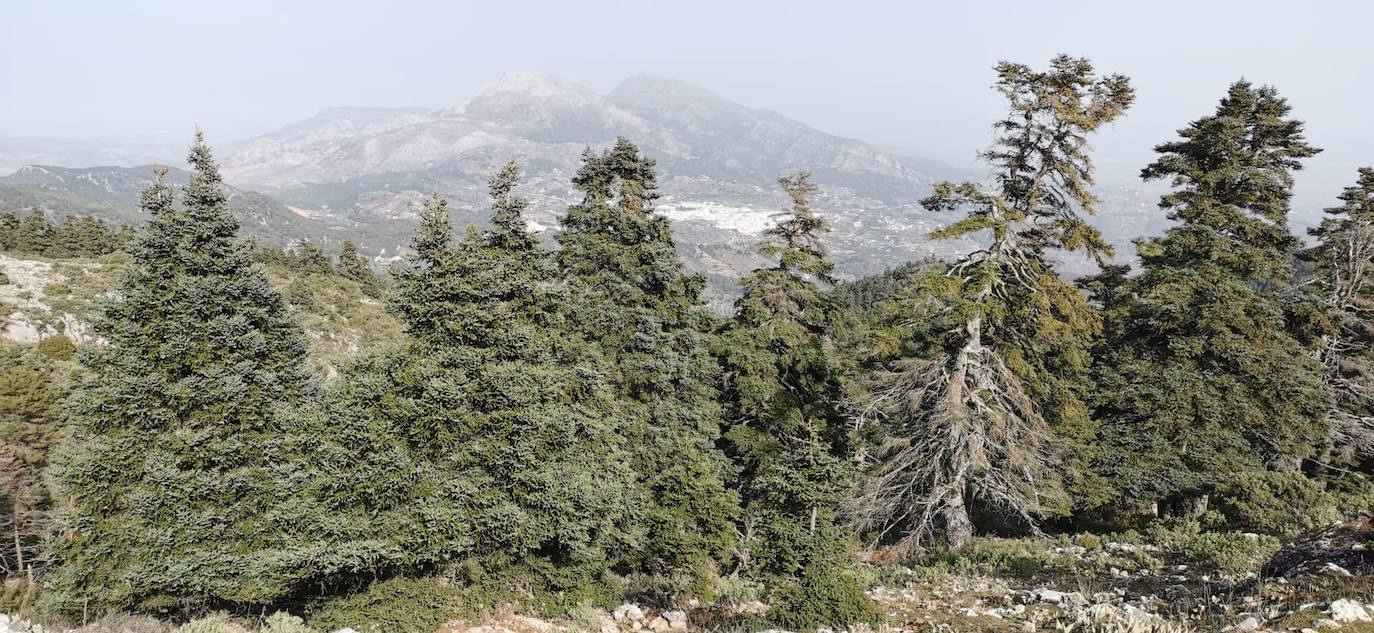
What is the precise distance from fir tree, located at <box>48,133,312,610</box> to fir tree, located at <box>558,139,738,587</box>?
8418 millimetres

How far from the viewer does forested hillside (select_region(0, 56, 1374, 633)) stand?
42.5ft

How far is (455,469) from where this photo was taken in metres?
13.6

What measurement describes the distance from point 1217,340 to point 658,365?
16.5 metres

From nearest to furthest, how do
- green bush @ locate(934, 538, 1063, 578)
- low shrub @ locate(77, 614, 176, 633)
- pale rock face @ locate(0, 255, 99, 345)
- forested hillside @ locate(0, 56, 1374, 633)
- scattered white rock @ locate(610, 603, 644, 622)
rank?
low shrub @ locate(77, 614, 176, 633) → forested hillside @ locate(0, 56, 1374, 633) → scattered white rock @ locate(610, 603, 644, 622) → green bush @ locate(934, 538, 1063, 578) → pale rock face @ locate(0, 255, 99, 345)

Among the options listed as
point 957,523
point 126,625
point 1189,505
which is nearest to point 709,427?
point 957,523

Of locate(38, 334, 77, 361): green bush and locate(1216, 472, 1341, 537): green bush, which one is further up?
locate(1216, 472, 1341, 537): green bush

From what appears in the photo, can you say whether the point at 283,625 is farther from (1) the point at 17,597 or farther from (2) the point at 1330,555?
(2) the point at 1330,555

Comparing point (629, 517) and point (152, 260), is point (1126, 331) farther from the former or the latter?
point (152, 260)

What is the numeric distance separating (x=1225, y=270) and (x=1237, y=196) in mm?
2502

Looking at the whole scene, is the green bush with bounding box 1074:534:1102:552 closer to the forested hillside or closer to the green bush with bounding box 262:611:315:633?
the forested hillside

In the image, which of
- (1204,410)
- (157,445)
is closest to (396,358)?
(157,445)

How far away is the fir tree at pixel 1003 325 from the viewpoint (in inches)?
583

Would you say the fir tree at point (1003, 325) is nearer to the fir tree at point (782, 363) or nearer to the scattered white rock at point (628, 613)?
the fir tree at point (782, 363)

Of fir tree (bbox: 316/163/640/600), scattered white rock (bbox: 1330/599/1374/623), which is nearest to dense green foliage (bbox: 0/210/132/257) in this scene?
fir tree (bbox: 316/163/640/600)
